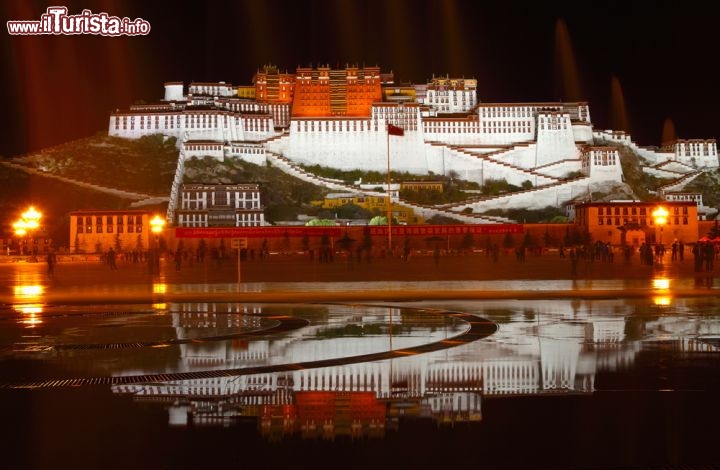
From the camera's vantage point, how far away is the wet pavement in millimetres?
5484

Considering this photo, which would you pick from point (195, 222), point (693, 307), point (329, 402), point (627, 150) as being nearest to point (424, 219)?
point (195, 222)

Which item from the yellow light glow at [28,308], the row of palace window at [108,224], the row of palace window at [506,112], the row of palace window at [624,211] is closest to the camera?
the yellow light glow at [28,308]

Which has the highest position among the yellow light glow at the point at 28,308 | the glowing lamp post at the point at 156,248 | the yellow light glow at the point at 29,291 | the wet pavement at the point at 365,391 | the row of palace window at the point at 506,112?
the row of palace window at the point at 506,112

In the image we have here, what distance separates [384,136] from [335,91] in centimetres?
1296

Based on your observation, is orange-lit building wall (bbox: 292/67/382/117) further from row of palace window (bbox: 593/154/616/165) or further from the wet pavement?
the wet pavement

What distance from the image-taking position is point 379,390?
24.2 ft

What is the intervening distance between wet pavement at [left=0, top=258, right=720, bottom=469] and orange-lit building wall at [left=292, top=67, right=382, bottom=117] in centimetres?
10187

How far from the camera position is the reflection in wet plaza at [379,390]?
18.3ft

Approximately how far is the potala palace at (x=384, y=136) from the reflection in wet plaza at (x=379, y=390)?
86639 mm

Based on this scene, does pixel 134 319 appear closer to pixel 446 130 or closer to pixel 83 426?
pixel 83 426

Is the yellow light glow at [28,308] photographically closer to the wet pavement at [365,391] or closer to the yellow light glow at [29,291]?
Result: the yellow light glow at [29,291]

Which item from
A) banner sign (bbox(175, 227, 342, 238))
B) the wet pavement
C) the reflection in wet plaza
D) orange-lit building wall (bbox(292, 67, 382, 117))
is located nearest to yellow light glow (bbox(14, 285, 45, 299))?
the wet pavement

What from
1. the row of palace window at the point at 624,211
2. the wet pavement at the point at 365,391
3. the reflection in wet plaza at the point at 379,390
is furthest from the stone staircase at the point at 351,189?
the reflection in wet plaza at the point at 379,390

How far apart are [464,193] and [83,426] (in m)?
97.8
